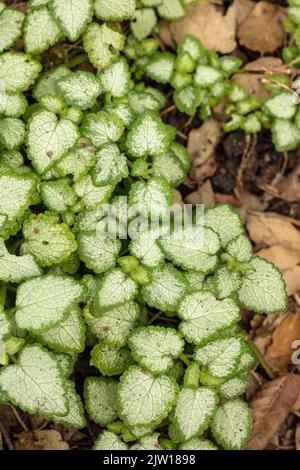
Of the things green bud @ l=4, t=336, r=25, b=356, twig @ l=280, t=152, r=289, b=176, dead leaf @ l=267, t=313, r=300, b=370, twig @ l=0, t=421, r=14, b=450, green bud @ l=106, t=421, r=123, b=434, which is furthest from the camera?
twig @ l=280, t=152, r=289, b=176

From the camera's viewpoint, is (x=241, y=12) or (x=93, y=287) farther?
(x=241, y=12)

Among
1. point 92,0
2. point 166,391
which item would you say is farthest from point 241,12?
point 166,391

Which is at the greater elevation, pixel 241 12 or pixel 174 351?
pixel 241 12

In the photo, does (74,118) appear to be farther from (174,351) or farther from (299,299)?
(299,299)

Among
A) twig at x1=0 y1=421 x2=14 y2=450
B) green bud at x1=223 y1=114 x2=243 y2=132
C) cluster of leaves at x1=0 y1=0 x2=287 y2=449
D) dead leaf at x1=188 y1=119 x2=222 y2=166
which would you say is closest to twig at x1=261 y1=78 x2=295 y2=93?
green bud at x1=223 y1=114 x2=243 y2=132

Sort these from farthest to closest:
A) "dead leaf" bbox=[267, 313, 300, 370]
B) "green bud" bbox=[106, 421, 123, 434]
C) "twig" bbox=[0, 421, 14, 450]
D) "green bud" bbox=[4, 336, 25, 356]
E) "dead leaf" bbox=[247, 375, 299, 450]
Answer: "dead leaf" bbox=[267, 313, 300, 370], "dead leaf" bbox=[247, 375, 299, 450], "twig" bbox=[0, 421, 14, 450], "green bud" bbox=[106, 421, 123, 434], "green bud" bbox=[4, 336, 25, 356]

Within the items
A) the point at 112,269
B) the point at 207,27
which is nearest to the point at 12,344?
the point at 112,269

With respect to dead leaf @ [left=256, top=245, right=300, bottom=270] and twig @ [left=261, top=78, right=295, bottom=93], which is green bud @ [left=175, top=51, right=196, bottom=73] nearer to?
twig @ [left=261, top=78, right=295, bottom=93]

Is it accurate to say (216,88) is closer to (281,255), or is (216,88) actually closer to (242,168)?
(242,168)
